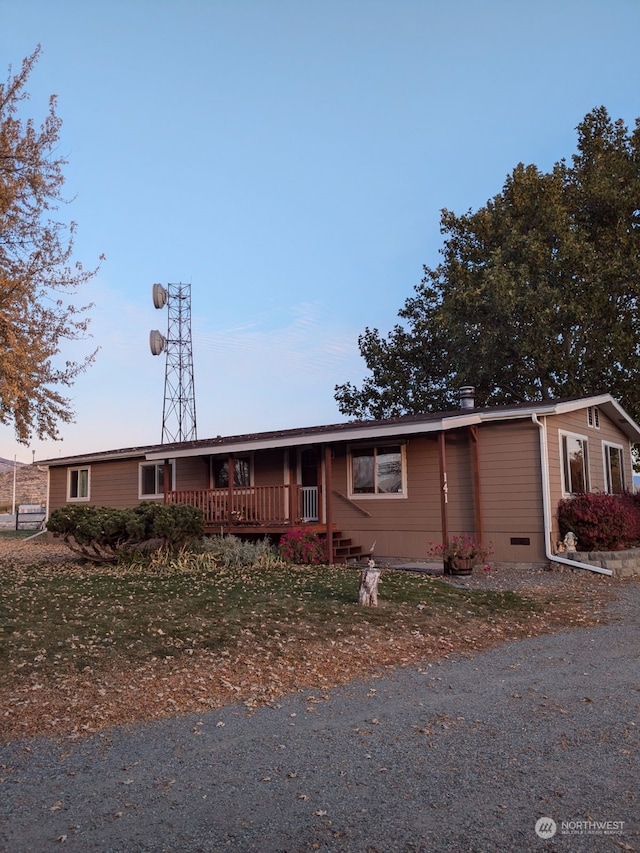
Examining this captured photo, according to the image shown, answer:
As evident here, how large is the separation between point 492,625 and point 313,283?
13.8m

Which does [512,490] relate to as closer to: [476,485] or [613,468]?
[476,485]

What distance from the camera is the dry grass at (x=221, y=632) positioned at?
5.57 m

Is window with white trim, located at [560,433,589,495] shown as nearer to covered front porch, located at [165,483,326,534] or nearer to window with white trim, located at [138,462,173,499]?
covered front porch, located at [165,483,326,534]

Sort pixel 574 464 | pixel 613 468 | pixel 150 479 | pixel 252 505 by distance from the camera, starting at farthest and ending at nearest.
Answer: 1. pixel 150 479
2. pixel 613 468
3. pixel 252 505
4. pixel 574 464

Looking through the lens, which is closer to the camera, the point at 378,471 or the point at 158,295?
the point at 378,471

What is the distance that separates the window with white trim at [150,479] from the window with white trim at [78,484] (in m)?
2.81

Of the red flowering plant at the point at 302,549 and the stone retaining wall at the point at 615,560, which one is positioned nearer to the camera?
the stone retaining wall at the point at 615,560

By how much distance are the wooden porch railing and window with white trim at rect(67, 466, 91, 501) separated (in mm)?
7213

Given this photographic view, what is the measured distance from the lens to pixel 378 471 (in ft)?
52.8

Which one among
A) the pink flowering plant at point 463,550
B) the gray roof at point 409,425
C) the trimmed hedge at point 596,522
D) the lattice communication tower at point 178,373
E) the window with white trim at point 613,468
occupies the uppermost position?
the lattice communication tower at point 178,373

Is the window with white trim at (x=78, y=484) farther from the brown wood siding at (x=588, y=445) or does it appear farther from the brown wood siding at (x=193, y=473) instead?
the brown wood siding at (x=588, y=445)

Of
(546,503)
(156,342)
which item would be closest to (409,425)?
(546,503)

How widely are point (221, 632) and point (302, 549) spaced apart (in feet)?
23.1

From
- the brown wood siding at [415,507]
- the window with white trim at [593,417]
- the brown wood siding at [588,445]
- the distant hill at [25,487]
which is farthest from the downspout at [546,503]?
the distant hill at [25,487]
